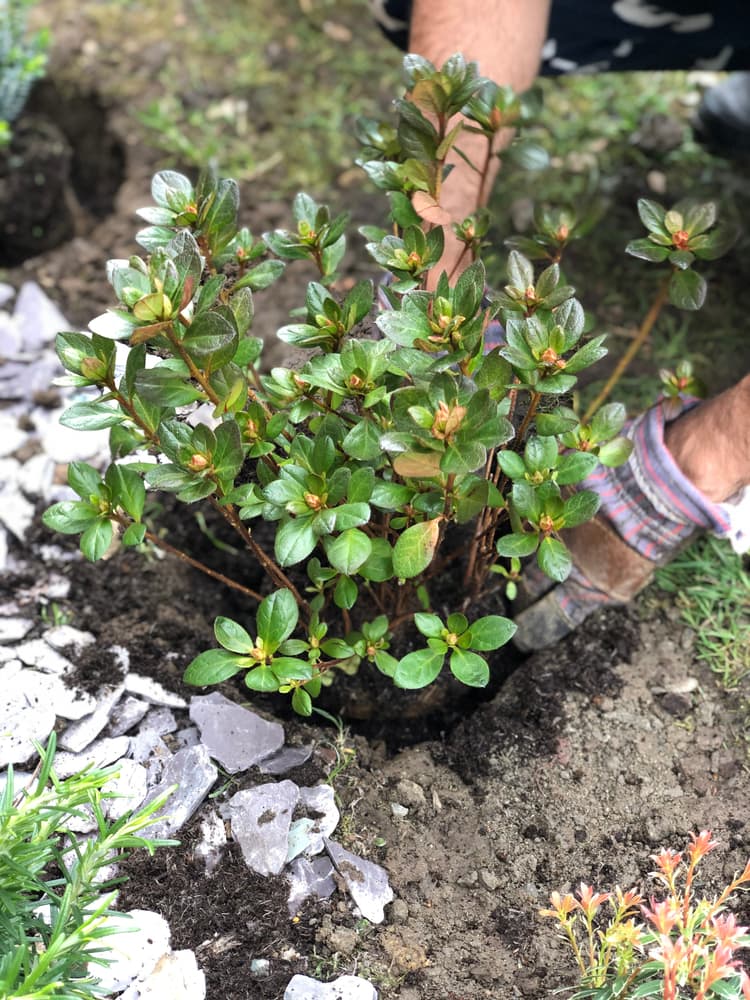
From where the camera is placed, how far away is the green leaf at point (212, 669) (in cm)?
148

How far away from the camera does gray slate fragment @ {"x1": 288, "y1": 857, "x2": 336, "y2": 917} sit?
1569 millimetres

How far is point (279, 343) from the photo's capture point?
8.34ft

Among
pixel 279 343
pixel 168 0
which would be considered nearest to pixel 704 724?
pixel 279 343

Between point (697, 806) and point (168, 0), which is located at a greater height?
point (168, 0)

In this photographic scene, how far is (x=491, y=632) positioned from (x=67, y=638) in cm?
85

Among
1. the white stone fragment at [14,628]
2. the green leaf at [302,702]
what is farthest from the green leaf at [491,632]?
the white stone fragment at [14,628]

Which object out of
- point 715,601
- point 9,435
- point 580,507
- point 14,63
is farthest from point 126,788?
point 14,63

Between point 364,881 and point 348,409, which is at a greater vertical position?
→ point 348,409

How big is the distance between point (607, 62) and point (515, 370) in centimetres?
146

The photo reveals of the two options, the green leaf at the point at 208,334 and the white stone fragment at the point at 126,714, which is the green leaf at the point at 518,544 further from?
the white stone fragment at the point at 126,714

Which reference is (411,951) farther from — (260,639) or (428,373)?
(428,373)

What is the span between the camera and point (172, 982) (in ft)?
4.74

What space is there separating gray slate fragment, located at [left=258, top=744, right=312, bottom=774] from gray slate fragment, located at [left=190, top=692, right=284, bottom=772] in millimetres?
15

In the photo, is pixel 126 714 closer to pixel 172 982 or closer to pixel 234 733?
pixel 234 733
